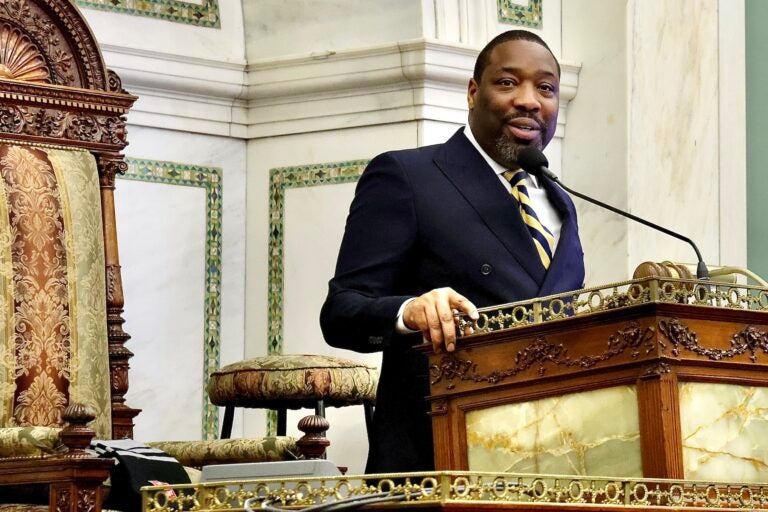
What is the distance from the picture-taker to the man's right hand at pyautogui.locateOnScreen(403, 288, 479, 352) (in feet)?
7.58

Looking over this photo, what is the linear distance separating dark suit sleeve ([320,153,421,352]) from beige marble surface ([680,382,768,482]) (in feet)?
1.81

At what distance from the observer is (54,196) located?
15.0 ft

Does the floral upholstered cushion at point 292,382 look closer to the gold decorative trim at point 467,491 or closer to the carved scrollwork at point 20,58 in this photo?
the carved scrollwork at point 20,58

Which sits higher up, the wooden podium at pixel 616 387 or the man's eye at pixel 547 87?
the man's eye at pixel 547 87

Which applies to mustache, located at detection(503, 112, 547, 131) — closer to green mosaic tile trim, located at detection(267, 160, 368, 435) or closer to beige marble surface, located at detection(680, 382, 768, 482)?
beige marble surface, located at detection(680, 382, 768, 482)

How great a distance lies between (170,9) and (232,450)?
1983mm

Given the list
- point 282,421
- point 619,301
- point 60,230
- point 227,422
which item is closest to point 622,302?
point 619,301

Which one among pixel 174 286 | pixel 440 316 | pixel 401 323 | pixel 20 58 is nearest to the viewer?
pixel 440 316

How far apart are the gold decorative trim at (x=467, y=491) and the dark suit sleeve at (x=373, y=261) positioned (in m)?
0.56

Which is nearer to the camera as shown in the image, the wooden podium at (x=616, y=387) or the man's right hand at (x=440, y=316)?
the wooden podium at (x=616, y=387)

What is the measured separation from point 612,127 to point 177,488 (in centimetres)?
409

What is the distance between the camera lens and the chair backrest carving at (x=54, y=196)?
4.40m

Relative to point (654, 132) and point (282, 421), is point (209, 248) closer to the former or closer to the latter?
point (282, 421)

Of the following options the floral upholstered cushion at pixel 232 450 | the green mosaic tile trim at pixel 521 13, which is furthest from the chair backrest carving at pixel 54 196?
the green mosaic tile trim at pixel 521 13
